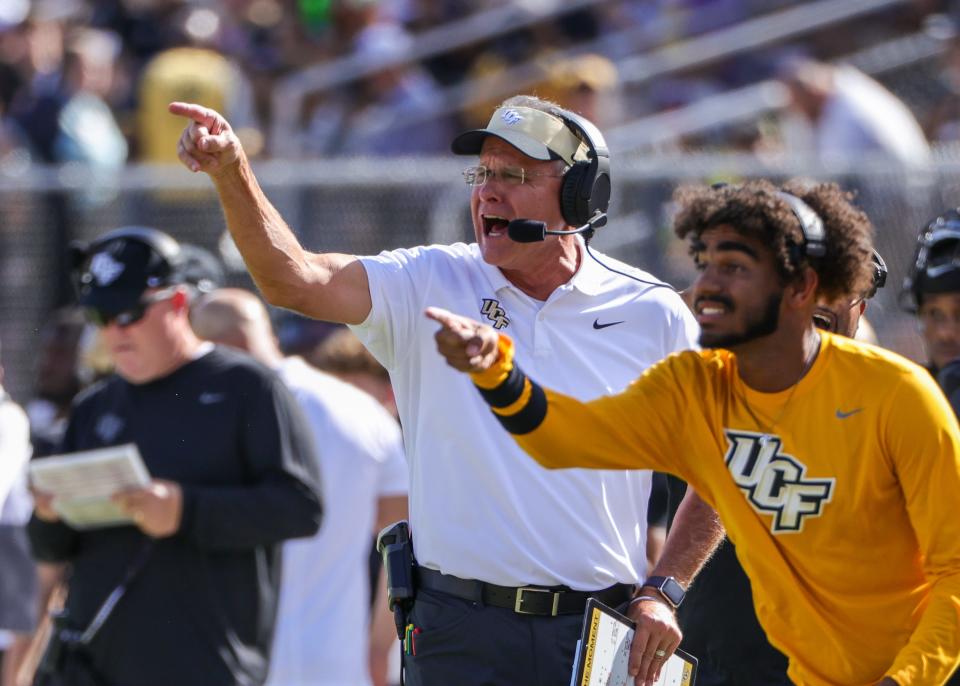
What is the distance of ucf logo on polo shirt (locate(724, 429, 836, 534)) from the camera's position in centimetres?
375

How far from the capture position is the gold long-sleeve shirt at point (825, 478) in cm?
364

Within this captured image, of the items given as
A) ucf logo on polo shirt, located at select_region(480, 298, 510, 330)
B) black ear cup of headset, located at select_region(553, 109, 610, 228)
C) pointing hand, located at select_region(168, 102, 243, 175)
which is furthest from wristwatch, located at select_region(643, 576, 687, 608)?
pointing hand, located at select_region(168, 102, 243, 175)

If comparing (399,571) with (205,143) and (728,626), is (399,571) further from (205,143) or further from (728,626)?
(205,143)

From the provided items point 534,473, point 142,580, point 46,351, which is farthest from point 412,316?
point 46,351

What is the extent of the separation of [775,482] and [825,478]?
116mm

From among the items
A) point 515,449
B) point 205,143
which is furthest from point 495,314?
point 205,143

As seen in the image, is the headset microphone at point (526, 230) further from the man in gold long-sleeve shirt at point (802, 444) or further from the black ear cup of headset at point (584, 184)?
the man in gold long-sleeve shirt at point (802, 444)

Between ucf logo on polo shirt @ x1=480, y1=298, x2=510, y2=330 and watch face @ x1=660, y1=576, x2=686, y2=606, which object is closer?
watch face @ x1=660, y1=576, x2=686, y2=606

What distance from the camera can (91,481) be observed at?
558 centimetres

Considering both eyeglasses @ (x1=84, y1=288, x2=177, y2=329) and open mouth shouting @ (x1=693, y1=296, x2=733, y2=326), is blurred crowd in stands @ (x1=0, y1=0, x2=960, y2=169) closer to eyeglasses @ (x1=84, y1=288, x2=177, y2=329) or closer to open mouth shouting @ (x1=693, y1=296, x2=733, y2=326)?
eyeglasses @ (x1=84, y1=288, x2=177, y2=329)

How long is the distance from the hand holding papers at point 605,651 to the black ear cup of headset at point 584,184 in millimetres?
1113

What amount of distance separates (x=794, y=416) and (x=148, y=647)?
2.81 metres

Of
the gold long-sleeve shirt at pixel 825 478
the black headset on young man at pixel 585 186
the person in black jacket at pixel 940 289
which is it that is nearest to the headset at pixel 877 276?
the person in black jacket at pixel 940 289

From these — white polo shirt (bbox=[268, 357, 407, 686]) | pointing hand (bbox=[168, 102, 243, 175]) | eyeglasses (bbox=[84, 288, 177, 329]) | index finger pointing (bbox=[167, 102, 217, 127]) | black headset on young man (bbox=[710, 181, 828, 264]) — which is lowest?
white polo shirt (bbox=[268, 357, 407, 686])
